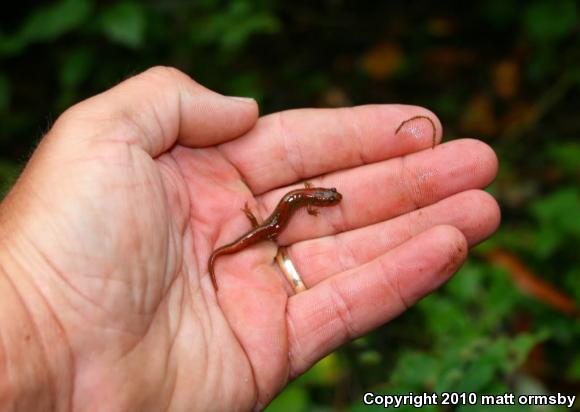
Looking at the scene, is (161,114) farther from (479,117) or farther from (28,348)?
(479,117)

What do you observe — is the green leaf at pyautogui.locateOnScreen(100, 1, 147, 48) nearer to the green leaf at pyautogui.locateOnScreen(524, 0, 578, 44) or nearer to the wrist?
the wrist

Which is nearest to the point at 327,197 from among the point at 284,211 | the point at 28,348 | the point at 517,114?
the point at 284,211

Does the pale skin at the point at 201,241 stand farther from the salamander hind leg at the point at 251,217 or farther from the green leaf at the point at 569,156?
the green leaf at the point at 569,156

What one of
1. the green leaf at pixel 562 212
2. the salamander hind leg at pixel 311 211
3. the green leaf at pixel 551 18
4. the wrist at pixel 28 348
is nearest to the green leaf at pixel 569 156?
the green leaf at pixel 562 212

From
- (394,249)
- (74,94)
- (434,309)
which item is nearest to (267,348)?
(394,249)

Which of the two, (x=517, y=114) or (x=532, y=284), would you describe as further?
(x=517, y=114)

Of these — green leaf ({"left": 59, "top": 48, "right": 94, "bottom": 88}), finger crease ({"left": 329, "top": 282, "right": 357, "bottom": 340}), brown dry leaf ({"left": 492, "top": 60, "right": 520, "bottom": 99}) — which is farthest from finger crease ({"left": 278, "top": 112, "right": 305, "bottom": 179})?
brown dry leaf ({"left": 492, "top": 60, "right": 520, "bottom": 99})

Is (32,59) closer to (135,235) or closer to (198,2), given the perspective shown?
(198,2)
